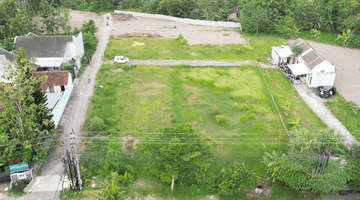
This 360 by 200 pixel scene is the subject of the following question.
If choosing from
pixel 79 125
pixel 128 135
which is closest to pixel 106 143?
pixel 128 135

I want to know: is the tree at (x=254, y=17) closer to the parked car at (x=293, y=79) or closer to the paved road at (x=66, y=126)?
the parked car at (x=293, y=79)

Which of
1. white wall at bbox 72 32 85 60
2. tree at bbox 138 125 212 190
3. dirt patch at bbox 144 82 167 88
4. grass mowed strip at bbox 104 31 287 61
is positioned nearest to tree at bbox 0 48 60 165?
tree at bbox 138 125 212 190

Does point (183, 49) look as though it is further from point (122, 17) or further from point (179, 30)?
point (122, 17)

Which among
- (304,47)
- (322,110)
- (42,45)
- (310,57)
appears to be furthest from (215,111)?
(42,45)

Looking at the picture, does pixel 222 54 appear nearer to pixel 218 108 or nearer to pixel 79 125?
pixel 218 108

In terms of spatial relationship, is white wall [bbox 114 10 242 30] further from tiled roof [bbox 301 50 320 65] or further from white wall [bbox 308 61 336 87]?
white wall [bbox 308 61 336 87]

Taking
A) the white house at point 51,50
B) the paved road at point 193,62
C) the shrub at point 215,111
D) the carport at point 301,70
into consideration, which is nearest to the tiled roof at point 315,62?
the carport at point 301,70
